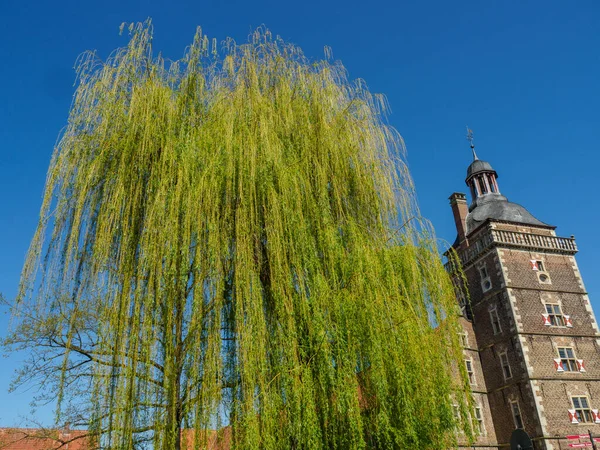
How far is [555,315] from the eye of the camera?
71.3ft

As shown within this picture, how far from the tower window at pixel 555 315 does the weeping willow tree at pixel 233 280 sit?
1584cm

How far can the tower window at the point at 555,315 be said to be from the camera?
2152cm

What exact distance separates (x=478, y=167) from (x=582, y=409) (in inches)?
527

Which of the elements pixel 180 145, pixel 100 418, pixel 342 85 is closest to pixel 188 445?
pixel 100 418

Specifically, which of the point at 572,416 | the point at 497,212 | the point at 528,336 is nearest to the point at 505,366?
the point at 528,336

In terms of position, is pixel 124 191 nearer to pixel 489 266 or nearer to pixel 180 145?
pixel 180 145

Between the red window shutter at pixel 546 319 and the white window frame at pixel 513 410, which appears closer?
the white window frame at pixel 513 410

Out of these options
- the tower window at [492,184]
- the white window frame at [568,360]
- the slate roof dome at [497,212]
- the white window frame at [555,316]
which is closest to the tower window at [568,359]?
the white window frame at [568,360]

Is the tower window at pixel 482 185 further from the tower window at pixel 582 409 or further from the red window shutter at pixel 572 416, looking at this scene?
the red window shutter at pixel 572 416

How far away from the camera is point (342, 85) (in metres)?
10.1

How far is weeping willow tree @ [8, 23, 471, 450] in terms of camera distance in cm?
623

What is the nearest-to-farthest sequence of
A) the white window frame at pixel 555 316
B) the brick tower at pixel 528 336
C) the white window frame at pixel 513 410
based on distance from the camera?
the brick tower at pixel 528 336
the white window frame at pixel 513 410
the white window frame at pixel 555 316

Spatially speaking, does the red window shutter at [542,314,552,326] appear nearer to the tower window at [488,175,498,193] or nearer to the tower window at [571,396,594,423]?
the tower window at [571,396,594,423]

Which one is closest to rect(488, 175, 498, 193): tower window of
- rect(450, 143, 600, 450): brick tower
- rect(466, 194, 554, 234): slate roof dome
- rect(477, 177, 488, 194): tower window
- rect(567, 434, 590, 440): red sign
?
rect(477, 177, 488, 194): tower window
